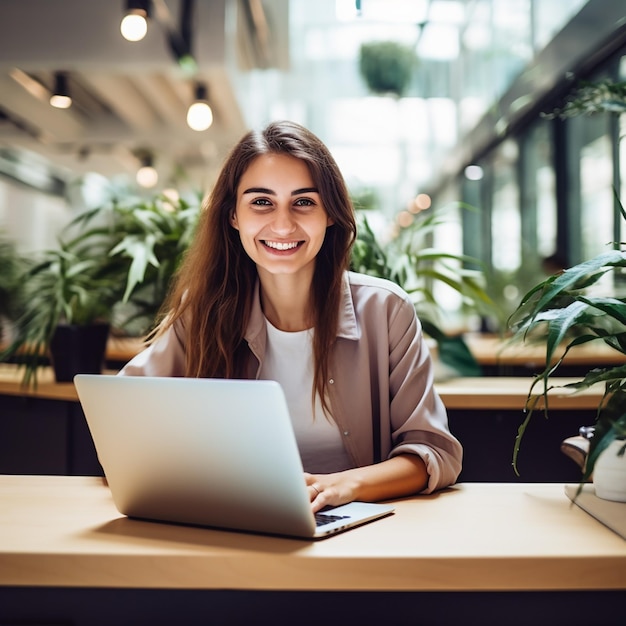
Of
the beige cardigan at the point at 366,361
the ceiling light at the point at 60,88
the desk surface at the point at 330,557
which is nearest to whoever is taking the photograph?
the desk surface at the point at 330,557

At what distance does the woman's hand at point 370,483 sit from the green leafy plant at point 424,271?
3.77 feet

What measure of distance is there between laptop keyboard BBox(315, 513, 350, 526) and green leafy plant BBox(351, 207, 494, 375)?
4.54 feet

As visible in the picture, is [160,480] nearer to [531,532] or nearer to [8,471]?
[531,532]

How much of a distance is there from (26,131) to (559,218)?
15.3ft

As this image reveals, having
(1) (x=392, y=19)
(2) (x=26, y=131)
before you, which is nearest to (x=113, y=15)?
(2) (x=26, y=131)

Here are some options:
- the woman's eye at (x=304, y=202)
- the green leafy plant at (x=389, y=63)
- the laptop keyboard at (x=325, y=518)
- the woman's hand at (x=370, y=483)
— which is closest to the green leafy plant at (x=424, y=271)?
the woman's eye at (x=304, y=202)

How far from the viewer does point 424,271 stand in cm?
258

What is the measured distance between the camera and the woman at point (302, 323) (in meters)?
1.66

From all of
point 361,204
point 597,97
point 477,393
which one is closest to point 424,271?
point 361,204

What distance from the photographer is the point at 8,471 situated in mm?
2764

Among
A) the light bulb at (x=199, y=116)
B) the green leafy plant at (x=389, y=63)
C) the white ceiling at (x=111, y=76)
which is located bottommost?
the light bulb at (x=199, y=116)

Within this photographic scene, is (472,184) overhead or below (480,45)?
below

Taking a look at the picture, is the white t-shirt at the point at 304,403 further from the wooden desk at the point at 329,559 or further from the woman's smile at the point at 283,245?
the wooden desk at the point at 329,559

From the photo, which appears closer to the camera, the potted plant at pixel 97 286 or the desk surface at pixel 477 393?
the desk surface at pixel 477 393
